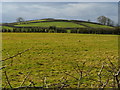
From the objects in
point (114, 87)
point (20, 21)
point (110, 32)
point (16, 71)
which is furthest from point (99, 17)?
point (114, 87)

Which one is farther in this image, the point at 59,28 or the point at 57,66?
the point at 59,28

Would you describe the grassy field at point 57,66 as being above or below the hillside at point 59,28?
below

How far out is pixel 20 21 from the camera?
286 feet

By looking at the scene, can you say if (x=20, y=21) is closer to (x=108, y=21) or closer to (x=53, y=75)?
(x=108, y=21)

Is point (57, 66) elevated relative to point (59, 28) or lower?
lower

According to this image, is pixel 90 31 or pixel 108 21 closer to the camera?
pixel 90 31

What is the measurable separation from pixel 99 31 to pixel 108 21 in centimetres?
3597

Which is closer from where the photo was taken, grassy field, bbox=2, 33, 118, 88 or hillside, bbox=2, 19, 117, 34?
Result: grassy field, bbox=2, 33, 118, 88

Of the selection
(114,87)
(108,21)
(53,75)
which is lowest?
(53,75)

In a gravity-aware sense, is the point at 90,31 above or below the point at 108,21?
below

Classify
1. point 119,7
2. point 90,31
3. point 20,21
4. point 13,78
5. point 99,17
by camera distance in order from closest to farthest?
point 119,7 < point 13,78 < point 90,31 < point 99,17 < point 20,21

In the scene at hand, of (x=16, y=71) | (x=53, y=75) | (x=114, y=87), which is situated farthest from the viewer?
(x=16, y=71)

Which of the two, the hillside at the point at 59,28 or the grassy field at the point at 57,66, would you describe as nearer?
the grassy field at the point at 57,66

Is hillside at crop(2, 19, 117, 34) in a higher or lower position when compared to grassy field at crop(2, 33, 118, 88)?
higher
